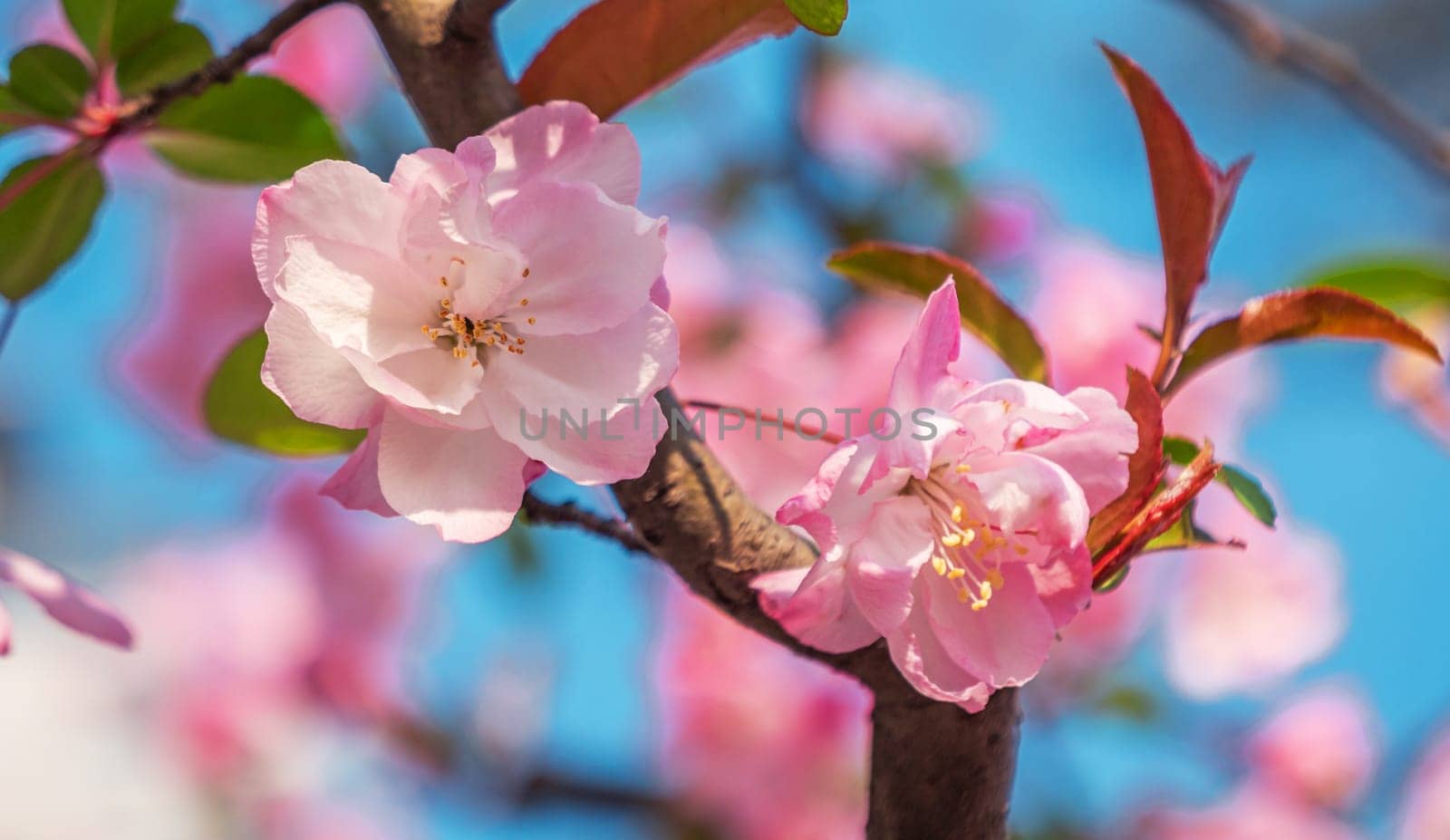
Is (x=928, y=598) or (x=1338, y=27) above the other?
(x=928, y=598)

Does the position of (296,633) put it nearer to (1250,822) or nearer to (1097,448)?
(1250,822)

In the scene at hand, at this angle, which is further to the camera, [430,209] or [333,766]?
[333,766]

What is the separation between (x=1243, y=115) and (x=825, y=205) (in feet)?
10.5

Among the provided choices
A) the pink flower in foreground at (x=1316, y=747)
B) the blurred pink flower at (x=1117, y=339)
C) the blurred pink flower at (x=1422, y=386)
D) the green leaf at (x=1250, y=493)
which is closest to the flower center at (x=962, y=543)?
the green leaf at (x=1250, y=493)

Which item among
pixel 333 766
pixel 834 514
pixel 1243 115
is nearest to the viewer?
pixel 834 514

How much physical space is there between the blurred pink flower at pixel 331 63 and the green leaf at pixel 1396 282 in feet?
5.97

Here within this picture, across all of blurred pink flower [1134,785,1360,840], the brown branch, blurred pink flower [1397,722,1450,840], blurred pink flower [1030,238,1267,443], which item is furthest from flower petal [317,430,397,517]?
blurred pink flower [1397,722,1450,840]

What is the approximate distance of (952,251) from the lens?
2131 mm

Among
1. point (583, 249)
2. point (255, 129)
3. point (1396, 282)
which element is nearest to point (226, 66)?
point (255, 129)

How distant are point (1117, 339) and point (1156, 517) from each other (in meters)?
0.90

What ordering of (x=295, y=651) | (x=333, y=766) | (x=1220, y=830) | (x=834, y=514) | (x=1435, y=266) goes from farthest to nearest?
(x=333, y=766) → (x=295, y=651) → (x=1220, y=830) → (x=1435, y=266) → (x=834, y=514)

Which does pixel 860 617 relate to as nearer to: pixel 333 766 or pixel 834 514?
pixel 834 514

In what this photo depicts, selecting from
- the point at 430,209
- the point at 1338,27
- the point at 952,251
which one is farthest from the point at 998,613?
the point at 1338,27

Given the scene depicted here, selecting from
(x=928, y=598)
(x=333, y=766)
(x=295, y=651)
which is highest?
(x=928, y=598)
